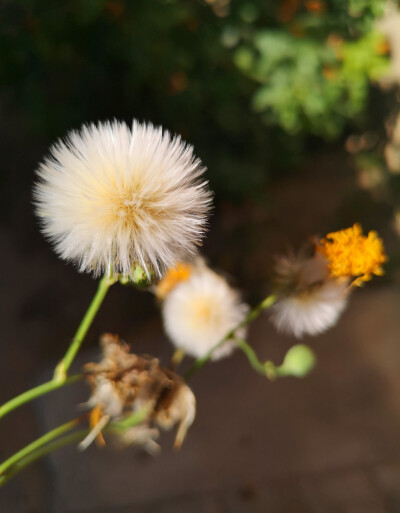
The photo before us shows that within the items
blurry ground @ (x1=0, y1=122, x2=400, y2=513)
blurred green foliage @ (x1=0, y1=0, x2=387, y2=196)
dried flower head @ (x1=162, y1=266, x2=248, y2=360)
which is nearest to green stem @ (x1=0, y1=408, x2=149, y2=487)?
dried flower head @ (x1=162, y1=266, x2=248, y2=360)

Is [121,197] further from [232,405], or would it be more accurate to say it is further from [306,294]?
[232,405]

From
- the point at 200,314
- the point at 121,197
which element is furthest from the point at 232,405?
the point at 121,197

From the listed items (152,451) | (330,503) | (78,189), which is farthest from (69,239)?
(330,503)

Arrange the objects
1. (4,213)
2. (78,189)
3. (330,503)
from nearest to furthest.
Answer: (78,189)
(330,503)
(4,213)

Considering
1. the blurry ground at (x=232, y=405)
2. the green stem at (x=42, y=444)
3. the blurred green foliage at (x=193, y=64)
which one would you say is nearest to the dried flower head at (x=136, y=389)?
the green stem at (x=42, y=444)

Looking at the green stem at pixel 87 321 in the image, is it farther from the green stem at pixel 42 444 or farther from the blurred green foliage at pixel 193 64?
the blurred green foliage at pixel 193 64

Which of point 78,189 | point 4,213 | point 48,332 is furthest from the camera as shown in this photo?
point 4,213

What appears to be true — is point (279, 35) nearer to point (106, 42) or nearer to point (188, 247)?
point (106, 42)

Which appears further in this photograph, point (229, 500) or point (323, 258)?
point (229, 500)
